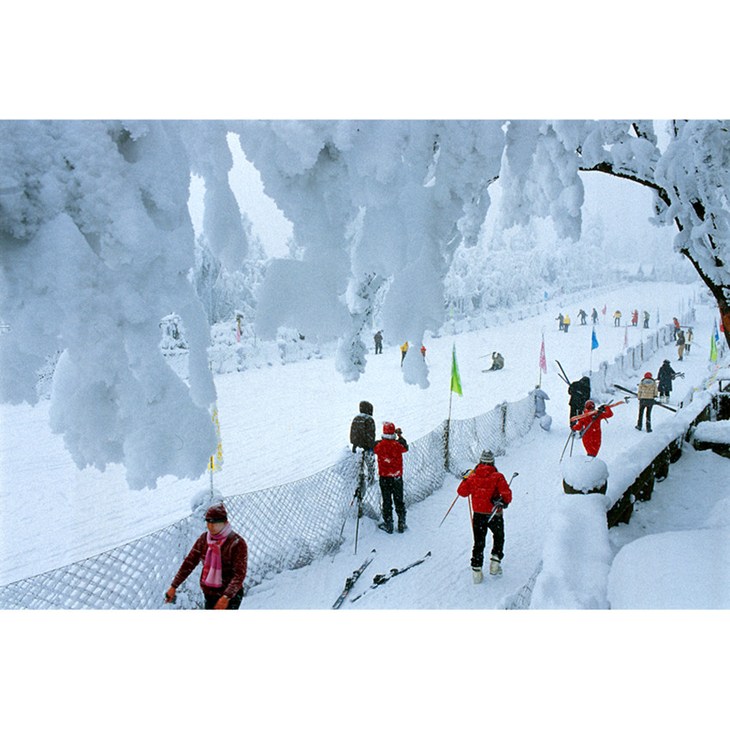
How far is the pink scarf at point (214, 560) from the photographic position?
2.37 m

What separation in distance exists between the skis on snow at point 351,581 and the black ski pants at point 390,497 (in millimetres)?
401

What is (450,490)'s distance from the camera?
4.85 meters

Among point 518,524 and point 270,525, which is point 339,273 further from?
point 518,524

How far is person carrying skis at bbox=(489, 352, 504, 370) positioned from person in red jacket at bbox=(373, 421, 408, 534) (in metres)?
6.65

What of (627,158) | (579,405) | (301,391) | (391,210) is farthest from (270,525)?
(301,391)

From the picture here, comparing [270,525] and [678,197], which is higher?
[678,197]

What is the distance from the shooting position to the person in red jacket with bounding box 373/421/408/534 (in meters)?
3.83

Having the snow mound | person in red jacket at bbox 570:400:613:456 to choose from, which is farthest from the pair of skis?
person in red jacket at bbox 570:400:613:456

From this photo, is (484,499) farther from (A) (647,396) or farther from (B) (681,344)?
(B) (681,344)

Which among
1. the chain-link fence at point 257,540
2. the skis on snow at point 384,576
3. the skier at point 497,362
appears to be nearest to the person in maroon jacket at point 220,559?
the chain-link fence at point 257,540

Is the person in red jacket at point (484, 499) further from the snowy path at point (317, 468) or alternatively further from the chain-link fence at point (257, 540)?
the chain-link fence at point (257, 540)

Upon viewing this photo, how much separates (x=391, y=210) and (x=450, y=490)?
3580 mm

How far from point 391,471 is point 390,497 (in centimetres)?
25

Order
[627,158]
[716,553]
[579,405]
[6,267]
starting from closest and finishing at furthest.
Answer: [6,267] → [716,553] → [627,158] → [579,405]
